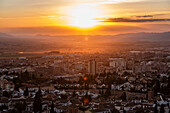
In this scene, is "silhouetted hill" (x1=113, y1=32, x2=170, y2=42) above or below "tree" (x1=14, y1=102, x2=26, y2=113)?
below

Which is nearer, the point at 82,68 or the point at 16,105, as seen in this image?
the point at 16,105

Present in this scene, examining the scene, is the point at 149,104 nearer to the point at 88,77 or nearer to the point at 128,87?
the point at 128,87

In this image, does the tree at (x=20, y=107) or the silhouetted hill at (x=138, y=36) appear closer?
the tree at (x=20, y=107)

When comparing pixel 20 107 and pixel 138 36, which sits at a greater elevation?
pixel 20 107

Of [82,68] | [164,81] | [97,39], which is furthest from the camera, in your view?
[97,39]

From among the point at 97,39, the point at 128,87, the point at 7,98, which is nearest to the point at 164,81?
the point at 128,87

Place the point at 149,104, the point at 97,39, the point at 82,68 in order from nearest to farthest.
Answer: the point at 149,104, the point at 82,68, the point at 97,39

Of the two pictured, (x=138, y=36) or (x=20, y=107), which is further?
(x=138, y=36)

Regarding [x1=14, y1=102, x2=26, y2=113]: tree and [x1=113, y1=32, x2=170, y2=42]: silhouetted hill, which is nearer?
[x1=14, y1=102, x2=26, y2=113]: tree

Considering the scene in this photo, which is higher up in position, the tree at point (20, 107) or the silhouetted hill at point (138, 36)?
the tree at point (20, 107)

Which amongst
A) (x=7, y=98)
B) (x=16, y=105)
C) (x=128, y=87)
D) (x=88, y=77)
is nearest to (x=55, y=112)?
(x=16, y=105)
